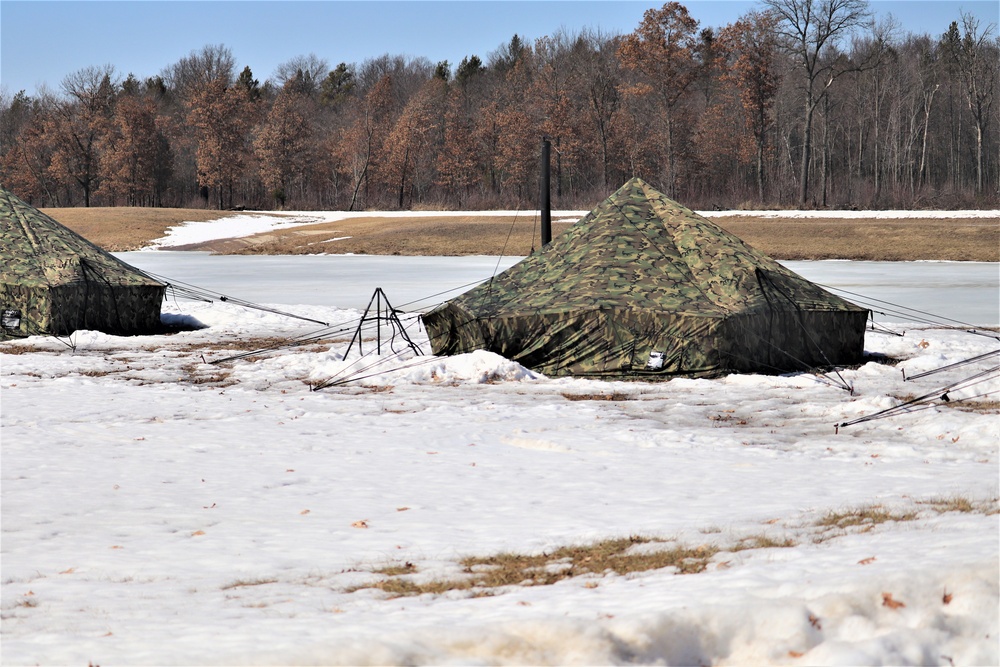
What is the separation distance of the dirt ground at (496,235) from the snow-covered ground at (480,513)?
20.7 metres

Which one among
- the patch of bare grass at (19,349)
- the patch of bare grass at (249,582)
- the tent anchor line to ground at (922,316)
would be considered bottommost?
the patch of bare grass at (249,582)

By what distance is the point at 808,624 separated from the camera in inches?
187

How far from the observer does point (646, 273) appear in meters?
14.1

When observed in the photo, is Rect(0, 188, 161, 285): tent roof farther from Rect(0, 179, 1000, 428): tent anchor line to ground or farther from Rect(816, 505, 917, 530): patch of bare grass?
Rect(816, 505, 917, 530): patch of bare grass

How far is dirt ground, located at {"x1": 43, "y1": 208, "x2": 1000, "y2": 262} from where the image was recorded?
33.7 meters

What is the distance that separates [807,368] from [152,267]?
86.6 ft

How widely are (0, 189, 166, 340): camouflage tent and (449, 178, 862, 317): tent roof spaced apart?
7.19m

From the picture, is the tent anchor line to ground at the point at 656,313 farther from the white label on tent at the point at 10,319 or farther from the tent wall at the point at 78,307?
the white label on tent at the point at 10,319

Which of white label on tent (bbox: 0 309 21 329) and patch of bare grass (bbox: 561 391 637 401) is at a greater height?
white label on tent (bbox: 0 309 21 329)

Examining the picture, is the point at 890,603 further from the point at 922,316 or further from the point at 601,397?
the point at 922,316

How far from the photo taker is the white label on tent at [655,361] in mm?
13500

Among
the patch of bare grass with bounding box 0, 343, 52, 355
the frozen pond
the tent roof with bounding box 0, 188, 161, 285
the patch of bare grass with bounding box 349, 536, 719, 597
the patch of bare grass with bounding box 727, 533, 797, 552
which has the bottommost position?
the patch of bare grass with bounding box 349, 536, 719, 597

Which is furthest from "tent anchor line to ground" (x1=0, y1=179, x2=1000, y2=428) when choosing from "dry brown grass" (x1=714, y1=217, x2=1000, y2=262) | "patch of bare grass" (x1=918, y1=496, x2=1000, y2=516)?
"dry brown grass" (x1=714, y1=217, x2=1000, y2=262)

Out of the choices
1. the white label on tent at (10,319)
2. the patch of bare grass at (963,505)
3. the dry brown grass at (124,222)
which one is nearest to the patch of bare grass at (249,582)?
the patch of bare grass at (963,505)
